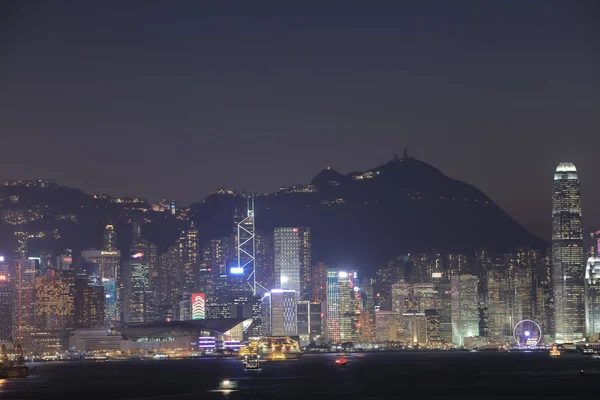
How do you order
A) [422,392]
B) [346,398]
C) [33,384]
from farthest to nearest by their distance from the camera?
[33,384], [422,392], [346,398]

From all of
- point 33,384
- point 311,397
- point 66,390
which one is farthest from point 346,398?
point 33,384

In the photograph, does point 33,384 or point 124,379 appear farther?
point 124,379

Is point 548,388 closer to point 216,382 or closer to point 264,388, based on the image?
point 264,388

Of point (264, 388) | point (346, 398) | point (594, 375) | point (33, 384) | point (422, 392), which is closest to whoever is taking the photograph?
point (346, 398)

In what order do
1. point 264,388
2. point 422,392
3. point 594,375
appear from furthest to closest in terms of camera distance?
point 594,375, point 264,388, point 422,392

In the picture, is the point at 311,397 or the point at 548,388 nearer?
the point at 311,397

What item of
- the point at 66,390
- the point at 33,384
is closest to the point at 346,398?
the point at 66,390

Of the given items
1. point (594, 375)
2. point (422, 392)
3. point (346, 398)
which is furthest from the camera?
point (594, 375)

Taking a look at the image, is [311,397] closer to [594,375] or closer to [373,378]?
[373,378]
